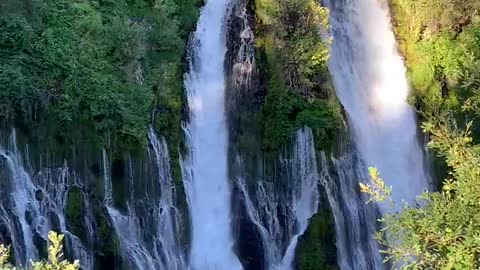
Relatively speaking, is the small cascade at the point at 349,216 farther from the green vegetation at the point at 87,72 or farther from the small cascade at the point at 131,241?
the small cascade at the point at 131,241

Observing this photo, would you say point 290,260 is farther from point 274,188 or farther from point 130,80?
point 130,80

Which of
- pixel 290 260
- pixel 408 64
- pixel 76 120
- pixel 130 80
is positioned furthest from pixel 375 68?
pixel 76 120

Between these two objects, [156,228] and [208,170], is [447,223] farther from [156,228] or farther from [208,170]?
[208,170]

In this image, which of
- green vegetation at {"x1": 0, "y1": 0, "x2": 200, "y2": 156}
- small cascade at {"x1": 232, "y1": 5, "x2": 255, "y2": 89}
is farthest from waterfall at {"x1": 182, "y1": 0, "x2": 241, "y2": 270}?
green vegetation at {"x1": 0, "y1": 0, "x2": 200, "y2": 156}

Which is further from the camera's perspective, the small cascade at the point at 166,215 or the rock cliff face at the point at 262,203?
the rock cliff face at the point at 262,203

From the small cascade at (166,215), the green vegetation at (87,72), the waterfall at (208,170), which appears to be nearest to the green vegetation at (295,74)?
the waterfall at (208,170)

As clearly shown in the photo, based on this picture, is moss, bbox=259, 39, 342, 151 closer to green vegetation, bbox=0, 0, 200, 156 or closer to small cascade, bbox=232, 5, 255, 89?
small cascade, bbox=232, 5, 255, 89
